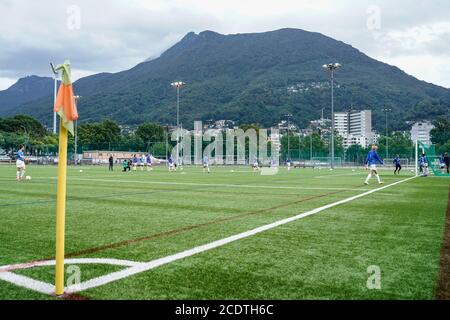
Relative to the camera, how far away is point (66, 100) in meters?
3.92

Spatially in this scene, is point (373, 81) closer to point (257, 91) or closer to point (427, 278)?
point (257, 91)

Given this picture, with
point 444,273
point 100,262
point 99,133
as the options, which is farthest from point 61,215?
point 99,133

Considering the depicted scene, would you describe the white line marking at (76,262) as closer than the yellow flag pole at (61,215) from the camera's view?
No

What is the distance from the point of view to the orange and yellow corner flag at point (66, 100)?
3.88m

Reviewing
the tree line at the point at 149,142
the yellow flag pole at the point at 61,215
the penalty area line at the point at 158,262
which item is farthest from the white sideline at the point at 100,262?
the tree line at the point at 149,142

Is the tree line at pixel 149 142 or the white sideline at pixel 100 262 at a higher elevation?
the tree line at pixel 149 142

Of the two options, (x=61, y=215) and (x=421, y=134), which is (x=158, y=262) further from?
(x=421, y=134)

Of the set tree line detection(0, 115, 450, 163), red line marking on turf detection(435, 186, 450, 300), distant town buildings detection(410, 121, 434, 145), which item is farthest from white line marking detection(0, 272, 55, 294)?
tree line detection(0, 115, 450, 163)

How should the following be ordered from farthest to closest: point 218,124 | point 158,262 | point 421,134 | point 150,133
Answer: point 218,124 → point 150,133 → point 421,134 → point 158,262

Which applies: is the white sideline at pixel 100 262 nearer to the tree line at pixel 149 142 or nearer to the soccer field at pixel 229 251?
the soccer field at pixel 229 251

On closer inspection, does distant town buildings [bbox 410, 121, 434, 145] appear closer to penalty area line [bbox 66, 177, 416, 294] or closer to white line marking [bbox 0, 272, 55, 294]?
penalty area line [bbox 66, 177, 416, 294]

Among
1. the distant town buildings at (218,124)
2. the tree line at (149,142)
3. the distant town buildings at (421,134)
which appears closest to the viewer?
the distant town buildings at (421,134)
